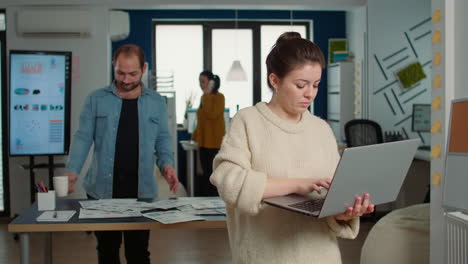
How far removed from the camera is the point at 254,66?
8297 millimetres

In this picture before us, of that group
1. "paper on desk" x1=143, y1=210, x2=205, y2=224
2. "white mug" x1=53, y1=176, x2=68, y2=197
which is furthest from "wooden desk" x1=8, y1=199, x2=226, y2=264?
"white mug" x1=53, y1=176, x2=68, y2=197

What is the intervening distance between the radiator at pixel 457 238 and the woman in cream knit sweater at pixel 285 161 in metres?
0.92

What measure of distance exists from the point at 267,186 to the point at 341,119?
19.2ft

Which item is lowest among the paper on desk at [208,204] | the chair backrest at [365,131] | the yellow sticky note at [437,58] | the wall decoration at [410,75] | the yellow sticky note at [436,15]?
the paper on desk at [208,204]

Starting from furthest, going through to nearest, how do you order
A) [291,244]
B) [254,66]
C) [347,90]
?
[254,66]
[347,90]
[291,244]

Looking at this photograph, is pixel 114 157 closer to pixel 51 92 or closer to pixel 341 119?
pixel 51 92

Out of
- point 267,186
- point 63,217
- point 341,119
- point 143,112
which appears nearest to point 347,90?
point 341,119

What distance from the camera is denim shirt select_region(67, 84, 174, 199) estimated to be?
112 inches

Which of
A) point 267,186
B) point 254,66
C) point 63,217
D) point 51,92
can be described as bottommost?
point 63,217

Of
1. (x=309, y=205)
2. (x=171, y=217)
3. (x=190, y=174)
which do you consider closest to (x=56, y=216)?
(x=171, y=217)

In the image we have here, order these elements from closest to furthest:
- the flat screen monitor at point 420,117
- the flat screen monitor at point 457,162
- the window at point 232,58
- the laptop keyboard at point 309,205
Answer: the laptop keyboard at point 309,205, the flat screen monitor at point 457,162, the flat screen monitor at point 420,117, the window at point 232,58

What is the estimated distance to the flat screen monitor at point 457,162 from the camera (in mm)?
2299

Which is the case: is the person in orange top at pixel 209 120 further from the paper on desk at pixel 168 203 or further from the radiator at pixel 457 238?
the radiator at pixel 457 238

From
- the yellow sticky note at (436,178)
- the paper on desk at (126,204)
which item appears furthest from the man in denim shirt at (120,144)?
the yellow sticky note at (436,178)
